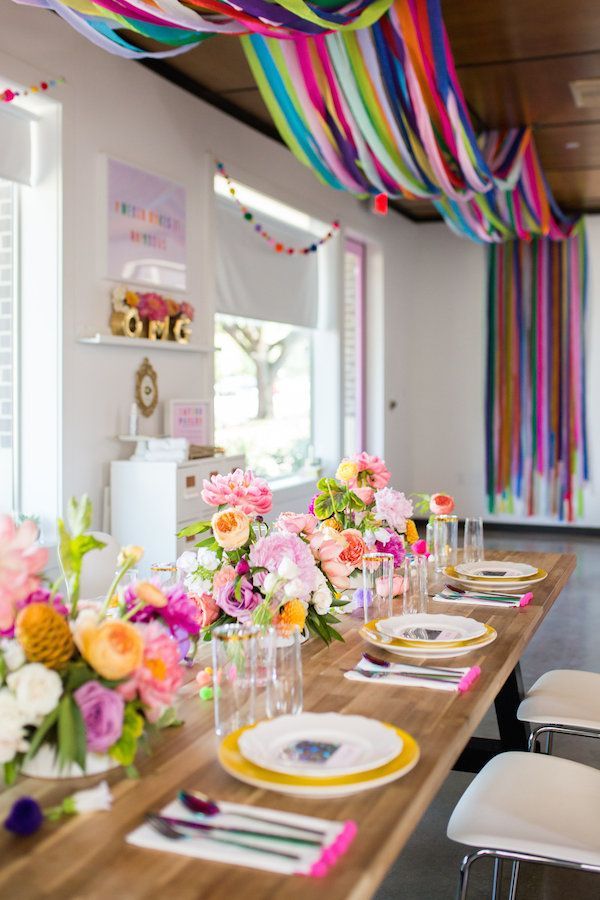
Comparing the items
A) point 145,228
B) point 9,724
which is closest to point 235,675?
point 9,724

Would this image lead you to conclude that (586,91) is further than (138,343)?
Yes

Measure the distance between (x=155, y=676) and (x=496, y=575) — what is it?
5.76 feet

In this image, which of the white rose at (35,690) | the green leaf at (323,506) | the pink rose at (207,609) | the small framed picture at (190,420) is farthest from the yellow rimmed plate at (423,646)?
the small framed picture at (190,420)

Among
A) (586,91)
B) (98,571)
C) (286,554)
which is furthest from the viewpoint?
(586,91)

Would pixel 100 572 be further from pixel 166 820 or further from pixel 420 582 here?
pixel 166 820

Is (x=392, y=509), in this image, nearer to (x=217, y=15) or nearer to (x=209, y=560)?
(x=209, y=560)

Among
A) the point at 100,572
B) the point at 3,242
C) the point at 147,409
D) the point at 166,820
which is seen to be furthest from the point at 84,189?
the point at 166,820

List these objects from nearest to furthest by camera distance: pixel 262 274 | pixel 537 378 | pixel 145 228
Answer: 1. pixel 145 228
2. pixel 262 274
3. pixel 537 378

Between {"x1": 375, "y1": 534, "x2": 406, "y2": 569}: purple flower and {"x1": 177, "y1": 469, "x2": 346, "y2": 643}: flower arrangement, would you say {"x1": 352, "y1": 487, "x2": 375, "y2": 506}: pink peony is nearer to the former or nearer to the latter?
{"x1": 375, "y1": 534, "x2": 406, "y2": 569}: purple flower

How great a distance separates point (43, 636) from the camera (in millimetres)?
1311

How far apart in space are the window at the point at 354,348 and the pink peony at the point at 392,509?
5.73 meters

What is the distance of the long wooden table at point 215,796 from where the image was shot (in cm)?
109

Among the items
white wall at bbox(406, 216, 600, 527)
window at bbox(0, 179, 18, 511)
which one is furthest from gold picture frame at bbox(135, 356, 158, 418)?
white wall at bbox(406, 216, 600, 527)

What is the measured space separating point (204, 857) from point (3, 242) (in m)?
3.69
